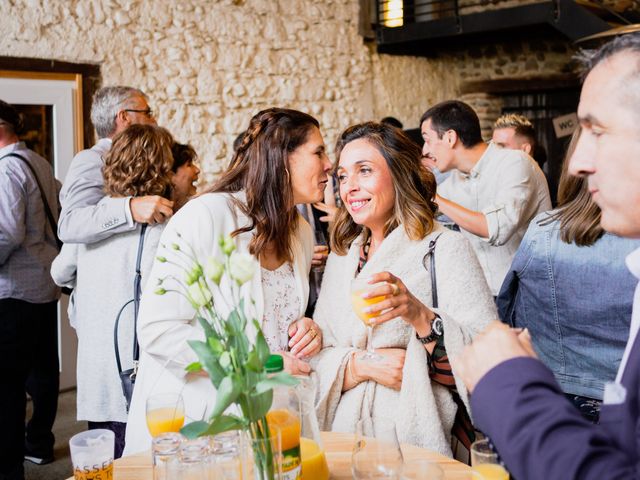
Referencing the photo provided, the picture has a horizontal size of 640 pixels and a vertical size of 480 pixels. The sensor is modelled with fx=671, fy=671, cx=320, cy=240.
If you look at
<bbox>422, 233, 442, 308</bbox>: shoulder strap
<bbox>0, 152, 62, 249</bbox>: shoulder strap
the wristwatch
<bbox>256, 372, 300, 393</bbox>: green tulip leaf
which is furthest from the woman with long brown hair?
<bbox>0, 152, 62, 249</bbox>: shoulder strap

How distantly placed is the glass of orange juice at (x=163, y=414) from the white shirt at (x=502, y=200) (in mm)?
A: 2552

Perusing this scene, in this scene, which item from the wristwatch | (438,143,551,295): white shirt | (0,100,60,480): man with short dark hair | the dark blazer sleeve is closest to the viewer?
the dark blazer sleeve

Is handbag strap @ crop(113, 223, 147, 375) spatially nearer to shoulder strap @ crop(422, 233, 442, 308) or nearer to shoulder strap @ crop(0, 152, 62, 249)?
shoulder strap @ crop(0, 152, 62, 249)

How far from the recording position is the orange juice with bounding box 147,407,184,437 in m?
1.62

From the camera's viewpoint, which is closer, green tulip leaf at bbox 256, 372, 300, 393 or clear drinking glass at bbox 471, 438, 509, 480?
green tulip leaf at bbox 256, 372, 300, 393

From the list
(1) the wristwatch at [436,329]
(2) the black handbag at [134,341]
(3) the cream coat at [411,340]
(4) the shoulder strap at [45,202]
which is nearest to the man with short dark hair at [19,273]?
(4) the shoulder strap at [45,202]

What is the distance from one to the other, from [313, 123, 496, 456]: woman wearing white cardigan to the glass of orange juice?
607 millimetres

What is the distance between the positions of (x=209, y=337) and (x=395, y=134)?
134 cm

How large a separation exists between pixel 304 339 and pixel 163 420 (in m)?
0.70

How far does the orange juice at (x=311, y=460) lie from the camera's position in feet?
5.06

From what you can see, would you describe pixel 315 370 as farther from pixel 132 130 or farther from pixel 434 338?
pixel 132 130

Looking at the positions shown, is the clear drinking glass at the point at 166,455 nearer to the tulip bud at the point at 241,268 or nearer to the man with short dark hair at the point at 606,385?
the tulip bud at the point at 241,268

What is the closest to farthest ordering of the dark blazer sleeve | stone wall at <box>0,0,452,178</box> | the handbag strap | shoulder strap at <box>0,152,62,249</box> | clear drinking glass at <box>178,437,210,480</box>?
the dark blazer sleeve
clear drinking glass at <box>178,437,210,480</box>
the handbag strap
shoulder strap at <box>0,152,62,249</box>
stone wall at <box>0,0,452,178</box>

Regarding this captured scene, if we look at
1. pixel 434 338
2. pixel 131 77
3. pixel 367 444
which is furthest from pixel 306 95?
pixel 367 444
